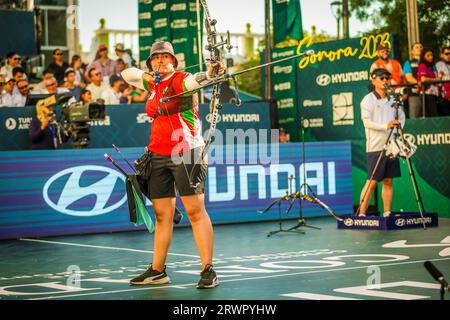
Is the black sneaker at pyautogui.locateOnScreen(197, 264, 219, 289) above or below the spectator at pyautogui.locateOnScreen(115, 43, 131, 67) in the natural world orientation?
below

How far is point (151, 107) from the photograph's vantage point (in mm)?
9008

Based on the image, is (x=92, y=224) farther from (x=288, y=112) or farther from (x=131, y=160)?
(x=288, y=112)

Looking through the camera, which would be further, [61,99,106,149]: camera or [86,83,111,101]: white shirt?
[86,83,111,101]: white shirt

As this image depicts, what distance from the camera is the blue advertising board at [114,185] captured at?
14586 mm

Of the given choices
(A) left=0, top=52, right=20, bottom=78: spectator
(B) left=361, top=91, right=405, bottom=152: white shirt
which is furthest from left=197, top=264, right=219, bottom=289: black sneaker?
(A) left=0, top=52, right=20, bottom=78: spectator

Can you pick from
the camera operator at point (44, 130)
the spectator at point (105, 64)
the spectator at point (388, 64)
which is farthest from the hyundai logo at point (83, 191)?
the spectator at point (105, 64)

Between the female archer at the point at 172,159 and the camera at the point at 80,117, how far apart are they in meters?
6.39

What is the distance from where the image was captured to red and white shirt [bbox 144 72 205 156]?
8.89m

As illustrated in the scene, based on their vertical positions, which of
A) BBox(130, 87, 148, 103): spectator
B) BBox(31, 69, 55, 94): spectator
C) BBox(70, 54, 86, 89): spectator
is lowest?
BBox(130, 87, 148, 103): spectator

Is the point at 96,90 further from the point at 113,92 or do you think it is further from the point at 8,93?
the point at 8,93

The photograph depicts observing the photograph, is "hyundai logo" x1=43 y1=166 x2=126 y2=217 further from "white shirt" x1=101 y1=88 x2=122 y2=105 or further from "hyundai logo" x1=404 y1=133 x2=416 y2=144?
"hyundai logo" x1=404 y1=133 x2=416 y2=144

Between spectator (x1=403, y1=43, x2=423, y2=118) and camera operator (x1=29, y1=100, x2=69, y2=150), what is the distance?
657 centimetres

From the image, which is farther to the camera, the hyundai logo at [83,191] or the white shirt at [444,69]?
the white shirt at [444,69]

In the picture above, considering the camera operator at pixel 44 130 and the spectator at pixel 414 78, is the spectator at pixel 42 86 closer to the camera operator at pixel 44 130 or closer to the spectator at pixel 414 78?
the camera operator at pixel 44 130
